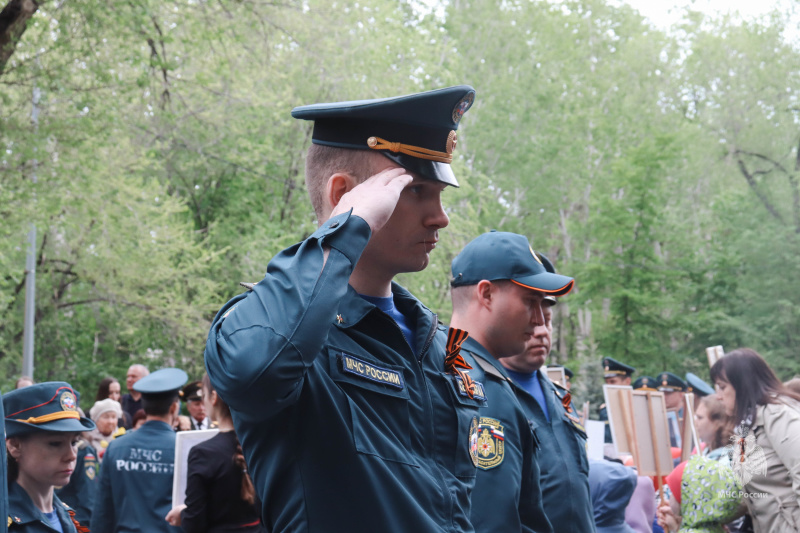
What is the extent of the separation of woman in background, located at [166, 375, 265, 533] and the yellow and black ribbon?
3.02 metres

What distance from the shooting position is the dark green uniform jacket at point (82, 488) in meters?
7.66

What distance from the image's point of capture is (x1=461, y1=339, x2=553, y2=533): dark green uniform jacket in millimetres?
3092

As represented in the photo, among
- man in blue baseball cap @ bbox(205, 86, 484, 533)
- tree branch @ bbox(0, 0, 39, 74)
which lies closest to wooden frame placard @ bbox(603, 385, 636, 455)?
man in blue baseball cap @ bbox(205, 86, 484, 533)

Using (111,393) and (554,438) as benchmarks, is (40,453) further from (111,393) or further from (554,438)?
(111,393)

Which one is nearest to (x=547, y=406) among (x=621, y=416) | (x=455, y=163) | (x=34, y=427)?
(x=34, y=427)

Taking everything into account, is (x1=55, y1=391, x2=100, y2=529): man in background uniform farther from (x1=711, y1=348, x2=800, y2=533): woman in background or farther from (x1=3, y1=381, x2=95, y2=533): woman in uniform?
(x1=711, y1=348, x2=800, y2=533): woman in background

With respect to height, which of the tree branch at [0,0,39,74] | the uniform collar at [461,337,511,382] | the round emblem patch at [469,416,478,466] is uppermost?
the tree branch at [0,0,39,74]

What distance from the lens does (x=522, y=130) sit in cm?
3653

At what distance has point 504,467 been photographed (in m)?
3.17

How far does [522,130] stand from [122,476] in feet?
104

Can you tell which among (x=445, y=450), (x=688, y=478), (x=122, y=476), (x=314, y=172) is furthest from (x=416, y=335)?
(x=122, y=476)

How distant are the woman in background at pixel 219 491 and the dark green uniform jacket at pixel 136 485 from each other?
33.2 inches

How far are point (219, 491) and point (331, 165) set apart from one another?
3.50 m

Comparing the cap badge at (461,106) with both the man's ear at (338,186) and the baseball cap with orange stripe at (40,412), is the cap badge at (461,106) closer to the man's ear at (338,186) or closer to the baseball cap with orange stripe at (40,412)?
the man's ear at (338,186)
